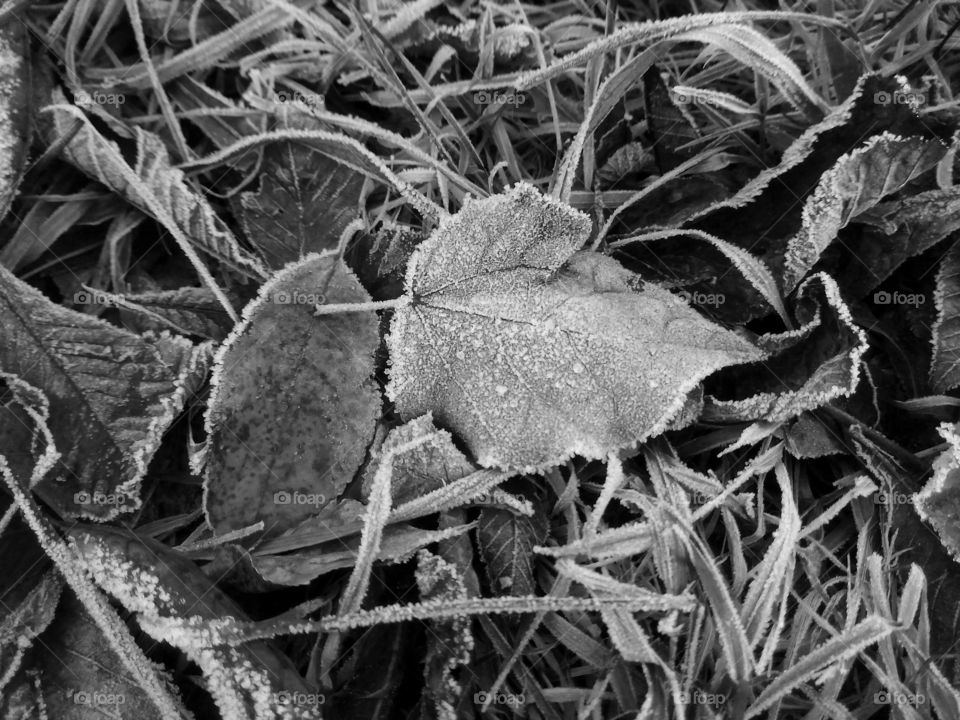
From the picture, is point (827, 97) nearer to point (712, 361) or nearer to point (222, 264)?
point (712, 361)

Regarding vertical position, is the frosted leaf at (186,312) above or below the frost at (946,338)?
above

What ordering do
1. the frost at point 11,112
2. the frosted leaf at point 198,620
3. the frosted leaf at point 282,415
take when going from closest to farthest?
1. the frosted leaf at point 198,620
2. the frosted leaf at point 282,415
3. the frost at point 11,112

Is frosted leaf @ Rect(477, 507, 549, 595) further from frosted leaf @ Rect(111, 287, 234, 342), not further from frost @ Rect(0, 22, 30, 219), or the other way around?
frost @ Rect(0, 22, 30, 219)

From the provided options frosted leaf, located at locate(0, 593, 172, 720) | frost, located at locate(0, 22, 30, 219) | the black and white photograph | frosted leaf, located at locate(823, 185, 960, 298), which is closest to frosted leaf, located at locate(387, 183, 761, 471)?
the black and white photograph

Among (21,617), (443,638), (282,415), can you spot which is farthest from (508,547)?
(21,617)

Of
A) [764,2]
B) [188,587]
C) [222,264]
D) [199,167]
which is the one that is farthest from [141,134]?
[764,2]

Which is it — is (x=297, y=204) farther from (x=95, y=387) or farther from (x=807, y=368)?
(x=807, y=368)

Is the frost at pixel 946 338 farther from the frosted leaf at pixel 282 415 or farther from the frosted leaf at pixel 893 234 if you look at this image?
the frosted leaf at pixel 282 415

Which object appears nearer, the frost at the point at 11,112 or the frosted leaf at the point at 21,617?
the frosted leaf at the point at 21,617

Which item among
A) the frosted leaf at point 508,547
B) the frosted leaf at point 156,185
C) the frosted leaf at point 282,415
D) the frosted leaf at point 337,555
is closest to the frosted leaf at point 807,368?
the frosted leaf at point 508,547
